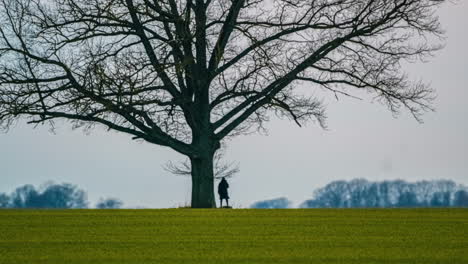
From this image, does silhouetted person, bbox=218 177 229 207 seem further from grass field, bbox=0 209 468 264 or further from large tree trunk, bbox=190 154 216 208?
grass field, bbox=0 209 468 264

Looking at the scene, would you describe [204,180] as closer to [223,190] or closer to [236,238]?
[223,190]

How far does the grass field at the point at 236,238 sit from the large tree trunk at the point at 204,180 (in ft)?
33.3

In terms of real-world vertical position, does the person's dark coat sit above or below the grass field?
above

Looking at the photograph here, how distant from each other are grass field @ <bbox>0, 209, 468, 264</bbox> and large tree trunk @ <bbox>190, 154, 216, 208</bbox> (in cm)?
1016

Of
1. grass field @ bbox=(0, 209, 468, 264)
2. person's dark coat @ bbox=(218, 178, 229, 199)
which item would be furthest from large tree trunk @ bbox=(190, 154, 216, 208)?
grass field @ bbox=(0, 209, 468, 264)

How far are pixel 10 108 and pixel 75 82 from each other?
225 centimetres

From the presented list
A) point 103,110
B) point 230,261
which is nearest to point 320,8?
point 103,110

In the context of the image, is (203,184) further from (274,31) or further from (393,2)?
(393,2)

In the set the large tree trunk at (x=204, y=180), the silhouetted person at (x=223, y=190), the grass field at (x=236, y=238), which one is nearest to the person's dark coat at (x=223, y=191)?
the silhouetted person at (x=223, y=190)

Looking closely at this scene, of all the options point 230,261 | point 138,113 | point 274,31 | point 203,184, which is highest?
point 274,31

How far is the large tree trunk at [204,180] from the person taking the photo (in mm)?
31203

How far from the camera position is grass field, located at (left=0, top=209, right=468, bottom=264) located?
1153 centimetres

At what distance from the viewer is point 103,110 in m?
29.1

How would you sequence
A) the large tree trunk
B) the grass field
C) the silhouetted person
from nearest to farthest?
1. the grass field
2. the large tree trunk
3. the silhouetted person
